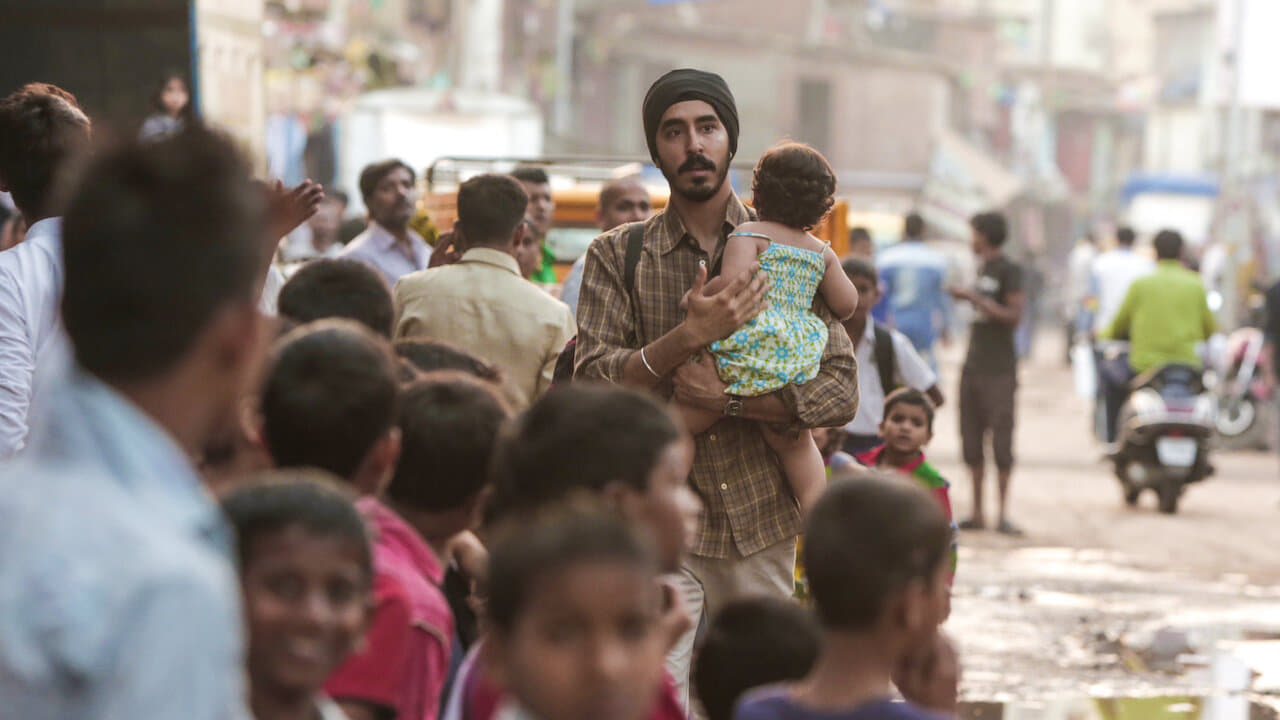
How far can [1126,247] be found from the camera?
18938 mm

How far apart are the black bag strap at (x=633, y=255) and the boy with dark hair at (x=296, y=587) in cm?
226

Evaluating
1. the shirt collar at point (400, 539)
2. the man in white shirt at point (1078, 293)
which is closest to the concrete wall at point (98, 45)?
the shirt collar at point (400, 539)

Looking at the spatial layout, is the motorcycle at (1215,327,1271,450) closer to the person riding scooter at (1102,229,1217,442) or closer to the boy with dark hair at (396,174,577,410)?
the person riding scooter at (1102,229,1217,442)

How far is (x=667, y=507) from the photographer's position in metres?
2.74

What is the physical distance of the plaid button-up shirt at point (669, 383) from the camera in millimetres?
4461

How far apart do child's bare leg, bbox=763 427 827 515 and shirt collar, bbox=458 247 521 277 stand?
1592 millimetres

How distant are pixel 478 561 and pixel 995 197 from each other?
5547 centimetres

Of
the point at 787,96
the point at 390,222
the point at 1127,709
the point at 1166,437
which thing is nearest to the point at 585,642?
the point at 1127,709

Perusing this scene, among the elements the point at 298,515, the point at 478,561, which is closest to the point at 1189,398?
the point at 478,561

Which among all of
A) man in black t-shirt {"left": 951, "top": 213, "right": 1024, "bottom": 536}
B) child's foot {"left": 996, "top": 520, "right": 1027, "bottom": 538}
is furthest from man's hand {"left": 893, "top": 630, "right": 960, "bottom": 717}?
child's foot {"left": 996, "top": 520, "right": 1027, "bottom": 538}

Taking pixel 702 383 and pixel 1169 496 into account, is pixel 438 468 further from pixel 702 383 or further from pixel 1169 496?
pixel 1169 496

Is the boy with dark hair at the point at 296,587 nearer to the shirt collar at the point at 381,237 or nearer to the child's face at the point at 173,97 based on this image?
the shirt collar at the point at 381,237

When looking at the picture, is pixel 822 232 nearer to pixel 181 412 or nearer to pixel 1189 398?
pixel 1189 398

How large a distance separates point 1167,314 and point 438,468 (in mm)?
11347
